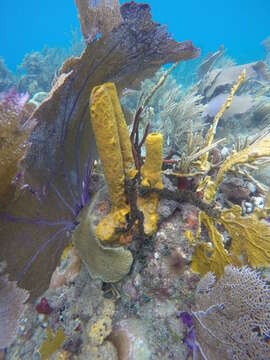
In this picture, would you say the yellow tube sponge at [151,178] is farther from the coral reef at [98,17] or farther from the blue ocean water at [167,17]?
the blue ocean water at [167,17]

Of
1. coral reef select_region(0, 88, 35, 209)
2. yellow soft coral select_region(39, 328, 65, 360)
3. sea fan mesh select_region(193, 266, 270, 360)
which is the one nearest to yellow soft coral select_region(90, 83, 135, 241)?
coral reef select_region(0, 88, 35, 209)

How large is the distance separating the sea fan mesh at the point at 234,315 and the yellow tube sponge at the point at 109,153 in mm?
867

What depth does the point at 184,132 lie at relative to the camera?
4.04 metres

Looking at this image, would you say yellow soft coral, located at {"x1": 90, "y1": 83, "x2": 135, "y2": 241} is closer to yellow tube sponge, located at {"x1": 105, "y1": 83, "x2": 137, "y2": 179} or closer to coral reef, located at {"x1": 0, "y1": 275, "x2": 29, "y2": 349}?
yellow tube sponge, located at {"x1": 105, "y1": 83, "x2": 137, "y2": 179}

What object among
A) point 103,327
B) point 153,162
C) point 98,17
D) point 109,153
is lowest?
point 103,327

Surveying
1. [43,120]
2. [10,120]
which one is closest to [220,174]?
[43,120]

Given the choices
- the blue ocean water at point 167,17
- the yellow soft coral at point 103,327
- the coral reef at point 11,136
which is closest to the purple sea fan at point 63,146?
the coral reef at point 11,136

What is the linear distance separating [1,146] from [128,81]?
1.42 meters

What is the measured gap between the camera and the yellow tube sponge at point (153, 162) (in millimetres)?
1455

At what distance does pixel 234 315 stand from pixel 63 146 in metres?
1.97

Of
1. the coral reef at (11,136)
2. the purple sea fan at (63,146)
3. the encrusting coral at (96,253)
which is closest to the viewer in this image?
the coral reef at (11,136)

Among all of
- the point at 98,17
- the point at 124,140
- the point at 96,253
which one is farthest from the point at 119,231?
the point at 98,17

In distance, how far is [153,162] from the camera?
5.25 ft

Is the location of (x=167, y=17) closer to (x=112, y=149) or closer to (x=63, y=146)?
(x=63, y=146)
